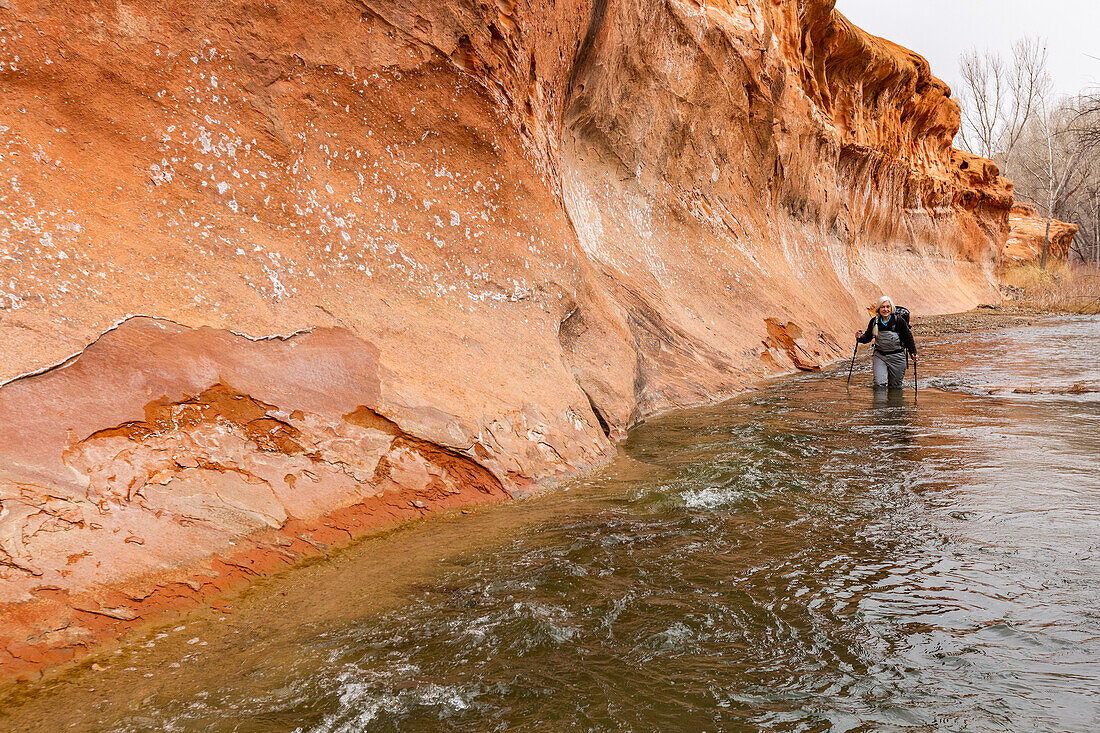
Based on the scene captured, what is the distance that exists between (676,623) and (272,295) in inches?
111

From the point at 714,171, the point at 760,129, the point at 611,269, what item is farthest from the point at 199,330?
the point at 760,129

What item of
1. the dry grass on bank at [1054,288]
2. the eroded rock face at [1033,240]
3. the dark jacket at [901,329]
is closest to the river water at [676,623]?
the dark jacket at [901,329]

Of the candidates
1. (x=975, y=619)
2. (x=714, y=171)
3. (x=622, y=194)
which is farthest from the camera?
(x=714, y=171)

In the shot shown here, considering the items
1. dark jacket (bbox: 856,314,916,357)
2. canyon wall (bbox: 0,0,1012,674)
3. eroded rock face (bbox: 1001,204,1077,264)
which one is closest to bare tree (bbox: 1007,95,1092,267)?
eroded rock face (bbox: 1001,204,1077,264)

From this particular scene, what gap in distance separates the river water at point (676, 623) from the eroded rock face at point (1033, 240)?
39.0 m

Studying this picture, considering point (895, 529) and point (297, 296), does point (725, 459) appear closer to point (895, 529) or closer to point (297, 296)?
point (895, 529)

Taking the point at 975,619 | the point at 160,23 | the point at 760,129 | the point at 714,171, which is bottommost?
the point at 975,619

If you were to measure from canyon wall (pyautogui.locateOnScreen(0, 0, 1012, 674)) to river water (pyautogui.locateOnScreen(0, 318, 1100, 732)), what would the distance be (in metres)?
0.41

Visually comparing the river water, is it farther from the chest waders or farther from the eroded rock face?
the eroded rock face

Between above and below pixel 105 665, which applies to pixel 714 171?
above

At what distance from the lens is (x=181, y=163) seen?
409 centimetres

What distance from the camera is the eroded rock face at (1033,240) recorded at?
124 ft

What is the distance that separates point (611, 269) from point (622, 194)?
6.02 ft

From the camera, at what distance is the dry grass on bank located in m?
25.8
